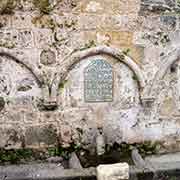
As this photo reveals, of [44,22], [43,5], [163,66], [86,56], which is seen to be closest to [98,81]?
[86,56]

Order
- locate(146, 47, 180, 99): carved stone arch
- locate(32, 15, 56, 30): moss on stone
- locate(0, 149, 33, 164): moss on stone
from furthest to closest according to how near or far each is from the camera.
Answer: locate(146, 47, 180, 99): carved stone arch, locate(0, 149, 33, 164): moss on stone, locate(32, 15, 56, 30): moss on stone

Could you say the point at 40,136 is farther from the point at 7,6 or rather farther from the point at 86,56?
the point at 7,6

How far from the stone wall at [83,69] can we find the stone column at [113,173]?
0.98 meters

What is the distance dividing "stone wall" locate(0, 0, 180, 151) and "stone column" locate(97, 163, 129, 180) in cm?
98

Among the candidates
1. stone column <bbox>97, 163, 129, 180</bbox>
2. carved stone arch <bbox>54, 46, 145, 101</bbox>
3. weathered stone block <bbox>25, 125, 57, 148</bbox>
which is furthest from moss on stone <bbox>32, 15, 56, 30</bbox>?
stone column <bbox>97, 163, 129, 180</bbox>

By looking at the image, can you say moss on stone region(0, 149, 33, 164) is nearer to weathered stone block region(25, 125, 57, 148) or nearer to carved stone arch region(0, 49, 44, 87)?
weathered stone block region(25, 125, 57, 148)

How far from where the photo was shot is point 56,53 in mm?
4762

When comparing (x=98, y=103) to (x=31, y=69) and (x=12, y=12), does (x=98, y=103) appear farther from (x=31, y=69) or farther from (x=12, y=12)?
(x=12, y=12)

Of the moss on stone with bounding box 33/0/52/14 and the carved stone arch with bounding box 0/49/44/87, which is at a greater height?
the moss on stone with bounding box 33/0/52/14

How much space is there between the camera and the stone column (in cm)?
400

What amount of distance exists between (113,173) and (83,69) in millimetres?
1443

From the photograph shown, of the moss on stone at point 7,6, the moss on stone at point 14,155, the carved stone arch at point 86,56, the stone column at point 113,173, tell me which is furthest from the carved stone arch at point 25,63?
the stone column at point 113,173

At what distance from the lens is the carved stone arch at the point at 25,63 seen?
4.63 m

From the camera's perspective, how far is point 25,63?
4.70m
